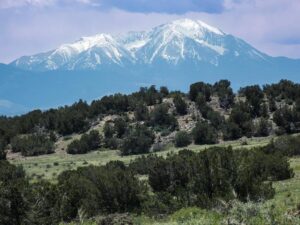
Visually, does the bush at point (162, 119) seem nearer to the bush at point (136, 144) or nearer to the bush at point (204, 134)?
the bush at point (136, 144)

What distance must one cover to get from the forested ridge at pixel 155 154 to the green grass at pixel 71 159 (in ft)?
5.75

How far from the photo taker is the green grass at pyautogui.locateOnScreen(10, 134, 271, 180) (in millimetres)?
52894

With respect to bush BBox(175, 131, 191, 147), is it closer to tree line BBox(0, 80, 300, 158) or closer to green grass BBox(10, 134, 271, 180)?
tree line BBox(0, 80, 300, 158)

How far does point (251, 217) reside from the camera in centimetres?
1384

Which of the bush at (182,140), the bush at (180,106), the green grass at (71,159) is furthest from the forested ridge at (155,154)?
the green grass at (71,159)

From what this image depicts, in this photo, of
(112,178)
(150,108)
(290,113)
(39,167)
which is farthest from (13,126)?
(112,178)

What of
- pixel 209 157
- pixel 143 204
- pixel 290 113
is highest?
pixel 290 113

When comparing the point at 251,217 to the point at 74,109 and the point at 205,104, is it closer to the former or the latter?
the point at 205,104

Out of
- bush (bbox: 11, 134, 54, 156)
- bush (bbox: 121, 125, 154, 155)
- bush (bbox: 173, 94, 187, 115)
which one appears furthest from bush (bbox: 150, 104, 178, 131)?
bush (bbox: 11, 134, 54, 156)

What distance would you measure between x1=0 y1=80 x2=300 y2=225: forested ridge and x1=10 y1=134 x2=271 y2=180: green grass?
175 cm

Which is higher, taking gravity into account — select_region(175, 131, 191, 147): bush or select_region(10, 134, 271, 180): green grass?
select_region(175, 131, 191, 147): bush

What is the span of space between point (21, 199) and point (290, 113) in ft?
164

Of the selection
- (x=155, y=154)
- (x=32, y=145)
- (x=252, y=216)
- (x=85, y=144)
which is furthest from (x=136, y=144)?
(x=252, y=216)

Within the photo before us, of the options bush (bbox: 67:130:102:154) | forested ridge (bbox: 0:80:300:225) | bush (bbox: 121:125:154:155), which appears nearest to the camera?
forested ridge (bbox: 0:80:300:225)
